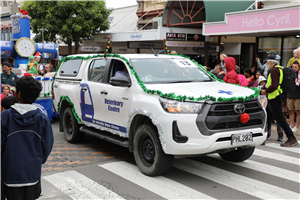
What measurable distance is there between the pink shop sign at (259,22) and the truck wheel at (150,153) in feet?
29.2

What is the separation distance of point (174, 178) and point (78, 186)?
1493 mm

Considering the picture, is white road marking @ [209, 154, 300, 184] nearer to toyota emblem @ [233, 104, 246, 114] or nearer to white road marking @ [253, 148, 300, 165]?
white road marking @ [253, 148, 300, 165]

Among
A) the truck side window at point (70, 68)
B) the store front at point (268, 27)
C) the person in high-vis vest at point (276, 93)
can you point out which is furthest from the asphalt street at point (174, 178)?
the store front at point (268, 27)

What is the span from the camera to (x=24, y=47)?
56.0ft

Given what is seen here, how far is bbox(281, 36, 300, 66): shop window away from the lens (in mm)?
14219

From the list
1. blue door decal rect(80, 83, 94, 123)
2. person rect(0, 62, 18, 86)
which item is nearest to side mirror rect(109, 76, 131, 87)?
blue door decal rect(80, 83, 94, 123)

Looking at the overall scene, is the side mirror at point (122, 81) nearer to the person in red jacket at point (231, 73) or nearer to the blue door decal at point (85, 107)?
the blue door decal at point (85, 107)

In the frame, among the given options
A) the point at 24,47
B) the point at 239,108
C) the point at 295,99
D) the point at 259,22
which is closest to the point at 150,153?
the point at 239,108

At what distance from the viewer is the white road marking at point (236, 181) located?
467 centimetres

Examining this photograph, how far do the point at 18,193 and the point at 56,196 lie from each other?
1605 mm

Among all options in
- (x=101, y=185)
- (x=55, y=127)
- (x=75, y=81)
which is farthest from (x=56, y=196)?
(x=55, y=127)

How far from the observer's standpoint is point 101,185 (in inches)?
195

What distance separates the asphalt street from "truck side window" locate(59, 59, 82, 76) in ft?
6.13

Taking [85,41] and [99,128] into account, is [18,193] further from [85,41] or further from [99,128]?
[85,41]
